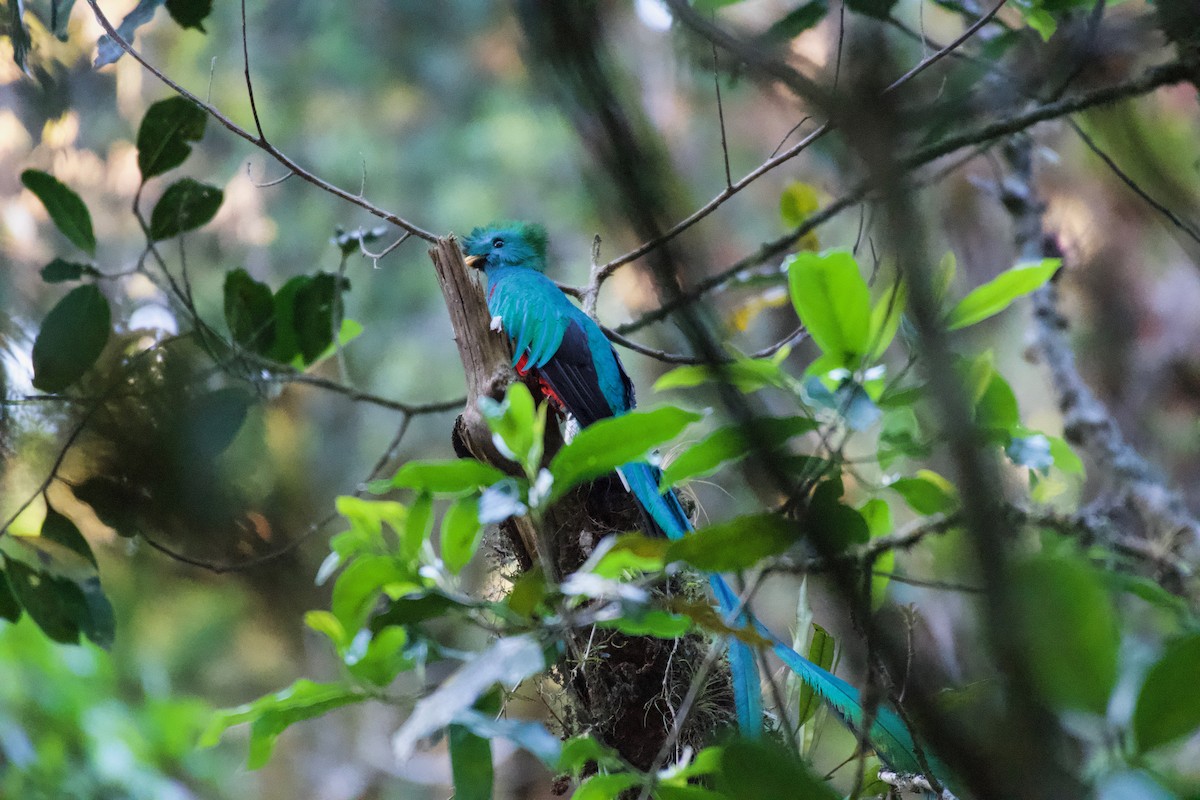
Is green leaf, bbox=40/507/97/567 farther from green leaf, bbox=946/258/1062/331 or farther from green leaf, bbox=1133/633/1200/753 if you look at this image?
green leaf, bbox=1133/633/1200/753

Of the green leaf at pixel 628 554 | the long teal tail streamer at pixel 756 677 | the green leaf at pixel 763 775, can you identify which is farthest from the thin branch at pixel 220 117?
the green leaf at pixel 763 775

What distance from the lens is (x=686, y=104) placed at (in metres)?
5.96

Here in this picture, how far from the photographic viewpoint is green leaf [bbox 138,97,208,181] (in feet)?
7.73

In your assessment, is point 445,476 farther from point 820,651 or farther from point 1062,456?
point 1062,456

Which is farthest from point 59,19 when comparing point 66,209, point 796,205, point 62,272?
point 796,205

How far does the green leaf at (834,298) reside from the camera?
1.38m

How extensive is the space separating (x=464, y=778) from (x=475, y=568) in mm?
3360

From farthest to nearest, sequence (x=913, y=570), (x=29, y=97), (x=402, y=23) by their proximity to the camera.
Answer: (x=402, y=23)
(x=29, y=97)
(x=913, y=570)

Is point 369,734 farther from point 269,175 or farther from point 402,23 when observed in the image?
point 402,23

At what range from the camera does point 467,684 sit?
100cm

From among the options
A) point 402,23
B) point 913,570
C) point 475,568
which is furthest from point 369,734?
point 402,23

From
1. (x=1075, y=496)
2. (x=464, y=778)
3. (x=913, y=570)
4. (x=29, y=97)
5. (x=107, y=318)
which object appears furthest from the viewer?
(x=1075, y=496)

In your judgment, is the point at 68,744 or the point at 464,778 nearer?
the point at 464,778

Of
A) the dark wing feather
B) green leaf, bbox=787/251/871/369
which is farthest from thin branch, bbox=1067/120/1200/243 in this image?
the dark wing feather
